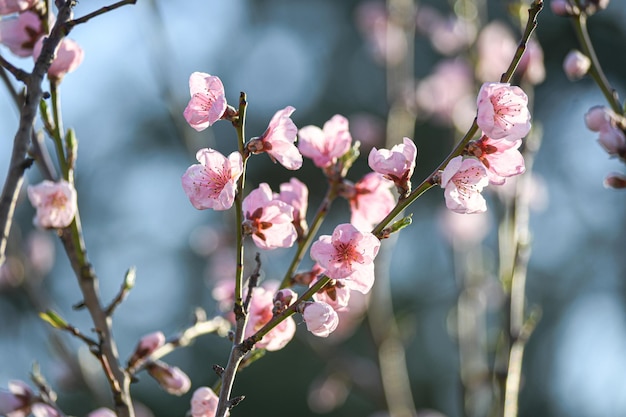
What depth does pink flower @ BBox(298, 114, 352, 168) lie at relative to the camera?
1.14 meters

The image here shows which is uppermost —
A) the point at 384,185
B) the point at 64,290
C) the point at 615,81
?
the point at 384,185

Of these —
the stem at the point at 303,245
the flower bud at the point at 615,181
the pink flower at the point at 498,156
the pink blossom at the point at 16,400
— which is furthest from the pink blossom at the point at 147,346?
the flower bud at the point at 615,181

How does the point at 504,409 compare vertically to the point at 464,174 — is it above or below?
below

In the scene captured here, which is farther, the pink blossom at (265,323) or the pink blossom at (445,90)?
the pink blossom at (445,90)

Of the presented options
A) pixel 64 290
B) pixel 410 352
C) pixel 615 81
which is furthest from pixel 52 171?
pixel 64 290

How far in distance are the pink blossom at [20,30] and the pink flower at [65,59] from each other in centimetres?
4

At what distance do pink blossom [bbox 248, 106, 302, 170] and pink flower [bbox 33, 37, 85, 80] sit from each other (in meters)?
0.38

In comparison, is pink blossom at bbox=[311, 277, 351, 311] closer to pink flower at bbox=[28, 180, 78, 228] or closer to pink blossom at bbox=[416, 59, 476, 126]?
pink flower at bbox=[28, 180, 78, 228]

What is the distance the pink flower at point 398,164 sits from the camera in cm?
96

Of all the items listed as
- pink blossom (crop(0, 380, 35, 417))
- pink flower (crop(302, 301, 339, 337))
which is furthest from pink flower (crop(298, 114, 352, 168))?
pink blossom (crop(0, 380, 35, 417))

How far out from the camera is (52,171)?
46.8 inches

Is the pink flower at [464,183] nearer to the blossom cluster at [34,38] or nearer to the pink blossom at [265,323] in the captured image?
the pink blossom at [265,323]

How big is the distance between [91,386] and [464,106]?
1563mm

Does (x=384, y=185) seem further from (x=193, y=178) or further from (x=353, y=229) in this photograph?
(x=193, y=178)
